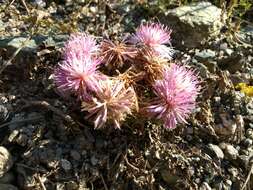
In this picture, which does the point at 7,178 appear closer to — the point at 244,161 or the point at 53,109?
the point at 53,109

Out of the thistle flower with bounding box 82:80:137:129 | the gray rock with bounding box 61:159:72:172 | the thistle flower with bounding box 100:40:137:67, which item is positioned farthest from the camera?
→ the thistle flower with bounding box 100:40:137:67

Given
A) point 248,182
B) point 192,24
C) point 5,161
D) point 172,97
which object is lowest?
point 248,182

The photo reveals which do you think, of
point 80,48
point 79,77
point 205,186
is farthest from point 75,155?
point 205,186

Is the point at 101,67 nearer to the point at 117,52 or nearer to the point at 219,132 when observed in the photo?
the point at 117,52

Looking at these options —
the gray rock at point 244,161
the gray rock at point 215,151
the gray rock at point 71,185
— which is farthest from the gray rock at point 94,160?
the gray rock at point 244,161

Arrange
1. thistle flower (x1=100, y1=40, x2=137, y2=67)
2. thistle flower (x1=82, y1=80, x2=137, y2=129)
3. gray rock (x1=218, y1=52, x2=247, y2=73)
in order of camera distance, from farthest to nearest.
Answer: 1. gray rock (x1=218, y1=52, x2=247, y2=73)
2. thistle flower (x1=100, y1=40, x2=137, y2=67)
3. thistle flower (x1=82, y1=80, x2=137, y2=129)

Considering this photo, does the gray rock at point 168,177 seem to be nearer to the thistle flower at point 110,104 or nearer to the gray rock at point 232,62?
the thistle flower at point 110,104

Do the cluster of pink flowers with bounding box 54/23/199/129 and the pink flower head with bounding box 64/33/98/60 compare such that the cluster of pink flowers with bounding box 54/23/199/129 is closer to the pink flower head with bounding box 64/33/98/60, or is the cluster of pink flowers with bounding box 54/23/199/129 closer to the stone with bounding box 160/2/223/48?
the pink flower head with bounding box 64/33/98/60

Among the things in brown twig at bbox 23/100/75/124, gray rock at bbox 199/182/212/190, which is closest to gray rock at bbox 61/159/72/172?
brown twig at bbox 23/100/75/124
